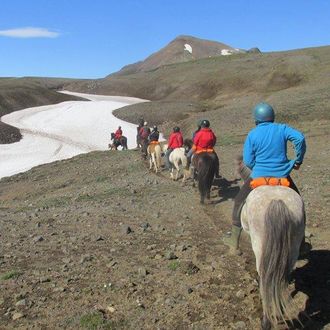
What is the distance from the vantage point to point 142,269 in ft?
29.7

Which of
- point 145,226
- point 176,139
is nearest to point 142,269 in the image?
point 145,226

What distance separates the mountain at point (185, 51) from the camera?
16888 cm

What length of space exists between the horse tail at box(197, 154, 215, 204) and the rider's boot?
628 cm

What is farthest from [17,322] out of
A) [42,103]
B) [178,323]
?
[42,103]

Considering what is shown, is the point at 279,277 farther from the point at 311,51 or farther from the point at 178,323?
the point at 311,51

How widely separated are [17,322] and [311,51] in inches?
3131

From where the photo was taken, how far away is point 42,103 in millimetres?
75500

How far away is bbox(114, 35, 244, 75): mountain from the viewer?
168875 millimetres

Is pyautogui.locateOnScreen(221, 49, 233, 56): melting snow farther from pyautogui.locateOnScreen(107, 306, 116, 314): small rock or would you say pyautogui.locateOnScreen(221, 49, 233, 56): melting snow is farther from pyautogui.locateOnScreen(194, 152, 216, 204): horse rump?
pyautogui.locateOnScreen(107, 306, 116, 314): small rock

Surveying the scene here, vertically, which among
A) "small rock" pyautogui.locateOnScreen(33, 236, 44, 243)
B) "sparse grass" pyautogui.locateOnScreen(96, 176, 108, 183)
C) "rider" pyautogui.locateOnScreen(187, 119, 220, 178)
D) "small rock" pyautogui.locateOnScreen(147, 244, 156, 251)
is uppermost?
"rider" pyautogui.locateOnScreen(187, 119, 220, 178)

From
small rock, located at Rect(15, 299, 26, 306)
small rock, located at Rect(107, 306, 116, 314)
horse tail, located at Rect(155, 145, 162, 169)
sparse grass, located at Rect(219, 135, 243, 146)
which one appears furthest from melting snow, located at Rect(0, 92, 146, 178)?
small rock, located at Rect(107, 306, 116, 314)

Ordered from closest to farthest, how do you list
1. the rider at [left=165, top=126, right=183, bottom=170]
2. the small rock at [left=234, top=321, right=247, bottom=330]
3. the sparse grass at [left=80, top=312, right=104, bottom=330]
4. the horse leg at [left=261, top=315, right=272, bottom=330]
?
the horse leg at [left=261, top=315, right=272, bottom=330] < the small rock at [left=234, top=321, right=247, bottom=330] < the sparse grass at [left=80, top=312, right=104, bottom=330] < the rider at [left=165, top=126, right=183, bottom=170]

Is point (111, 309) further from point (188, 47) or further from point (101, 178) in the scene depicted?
point (188, 47)

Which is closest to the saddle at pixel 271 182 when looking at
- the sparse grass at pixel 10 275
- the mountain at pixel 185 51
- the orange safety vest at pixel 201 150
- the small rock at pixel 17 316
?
the small rock at pixel 17 316
